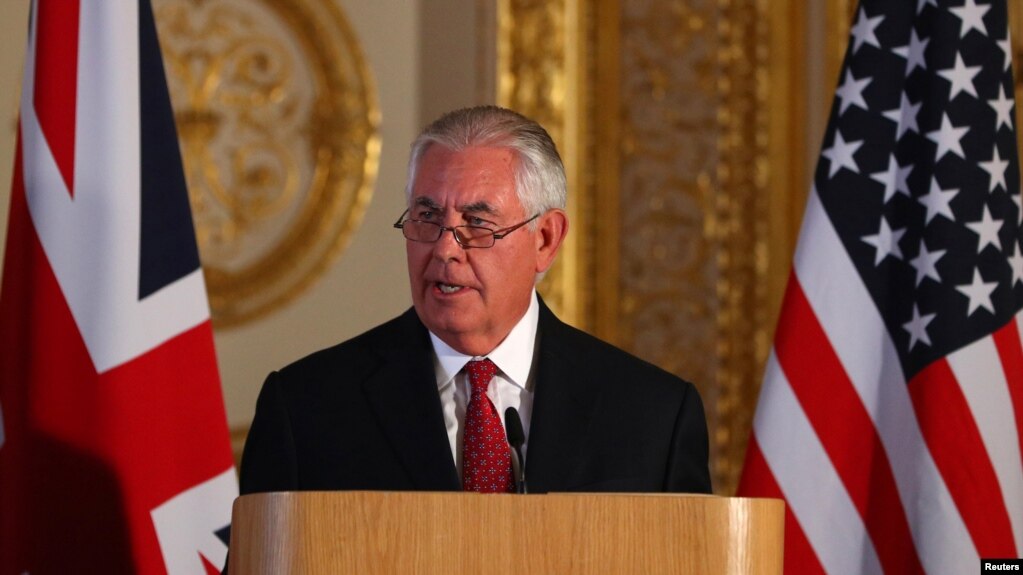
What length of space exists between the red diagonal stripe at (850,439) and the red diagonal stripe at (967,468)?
0.13 meters

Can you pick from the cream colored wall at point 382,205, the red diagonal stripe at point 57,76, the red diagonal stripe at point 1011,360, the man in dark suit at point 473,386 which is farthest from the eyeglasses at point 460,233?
the cream colored wall at point 382,205

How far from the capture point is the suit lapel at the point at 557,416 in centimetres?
217

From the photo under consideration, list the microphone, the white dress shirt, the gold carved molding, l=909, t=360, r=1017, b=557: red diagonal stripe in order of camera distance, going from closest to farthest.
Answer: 1. the microphone
2. the white dress shirt
3. l=909, t=360, r=1017, b=557: red diagonal stripe
4. the gold carved molding

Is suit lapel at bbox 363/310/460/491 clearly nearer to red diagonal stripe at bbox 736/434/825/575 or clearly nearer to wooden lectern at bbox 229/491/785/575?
wooden lectern at bbox 229/491/785/575

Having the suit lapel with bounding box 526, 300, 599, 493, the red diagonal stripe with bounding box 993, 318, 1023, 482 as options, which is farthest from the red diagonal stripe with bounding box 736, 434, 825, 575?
the suit lapel with bounding box 526, 300, 599, 493

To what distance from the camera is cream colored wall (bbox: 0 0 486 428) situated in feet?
11.8

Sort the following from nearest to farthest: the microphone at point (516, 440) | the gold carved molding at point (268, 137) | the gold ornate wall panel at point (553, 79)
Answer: the microphone at point (516, 440) < the gold carved molding at point (268, 137) < the gold ornate wall panel at point (553, 79)

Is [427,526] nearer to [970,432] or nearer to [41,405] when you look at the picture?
[41,405]

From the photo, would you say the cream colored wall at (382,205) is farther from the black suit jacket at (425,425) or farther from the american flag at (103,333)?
the black suit jacket at (425,425)

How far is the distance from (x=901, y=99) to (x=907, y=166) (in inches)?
6.7

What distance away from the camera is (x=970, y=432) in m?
2.94

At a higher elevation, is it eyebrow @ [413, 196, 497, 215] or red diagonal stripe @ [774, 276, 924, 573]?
eyebrow @ [413, 196, 497, 215]

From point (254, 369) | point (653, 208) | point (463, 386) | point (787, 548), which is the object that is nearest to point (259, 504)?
point (463, 386)

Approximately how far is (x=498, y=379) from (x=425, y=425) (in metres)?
0.16
